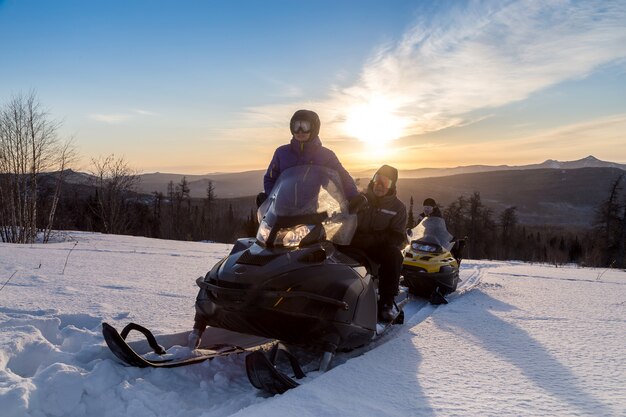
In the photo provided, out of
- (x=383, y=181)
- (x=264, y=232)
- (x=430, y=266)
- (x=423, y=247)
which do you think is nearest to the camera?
(x=264, y=232)

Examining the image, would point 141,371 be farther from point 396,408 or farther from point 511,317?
point 511,317

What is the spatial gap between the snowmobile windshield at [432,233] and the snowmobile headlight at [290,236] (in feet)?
13.1

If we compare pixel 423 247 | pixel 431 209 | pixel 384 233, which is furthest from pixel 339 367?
pixel 431 209

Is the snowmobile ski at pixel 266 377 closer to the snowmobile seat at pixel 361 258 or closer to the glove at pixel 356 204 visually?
the snowmobile seat at pixel 361 258

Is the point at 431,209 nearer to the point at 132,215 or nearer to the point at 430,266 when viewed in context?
the point at 430,266

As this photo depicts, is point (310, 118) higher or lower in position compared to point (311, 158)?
higher

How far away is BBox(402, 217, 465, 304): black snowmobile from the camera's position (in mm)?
6281

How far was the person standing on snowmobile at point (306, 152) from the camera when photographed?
4176 mm

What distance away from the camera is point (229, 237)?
69.1 metres

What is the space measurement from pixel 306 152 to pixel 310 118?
33 cm

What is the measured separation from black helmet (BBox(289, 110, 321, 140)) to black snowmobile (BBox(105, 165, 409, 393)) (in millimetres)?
677

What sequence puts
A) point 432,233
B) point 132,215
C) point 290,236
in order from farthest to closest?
point 132,215 → point 432,233 → point 290,236

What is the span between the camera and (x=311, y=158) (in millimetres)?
4266

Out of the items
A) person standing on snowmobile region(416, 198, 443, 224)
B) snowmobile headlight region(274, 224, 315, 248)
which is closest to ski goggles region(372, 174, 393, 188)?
snowmobile headlight region(274, 224, 315, 248)
